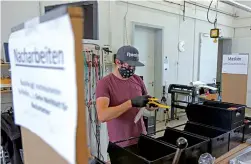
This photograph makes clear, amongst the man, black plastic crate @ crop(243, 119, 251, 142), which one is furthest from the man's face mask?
black plastic crate @ crop(243, 119, 251, 142)

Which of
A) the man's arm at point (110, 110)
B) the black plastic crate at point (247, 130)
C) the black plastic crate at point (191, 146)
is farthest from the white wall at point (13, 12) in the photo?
the black plastic crate at point (247, 130)

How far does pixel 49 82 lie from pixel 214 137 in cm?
142

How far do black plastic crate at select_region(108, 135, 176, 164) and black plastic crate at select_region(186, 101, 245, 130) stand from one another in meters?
0.63

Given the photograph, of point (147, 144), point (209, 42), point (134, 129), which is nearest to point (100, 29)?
point (134, 129)

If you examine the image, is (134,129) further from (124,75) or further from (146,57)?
(146,57)

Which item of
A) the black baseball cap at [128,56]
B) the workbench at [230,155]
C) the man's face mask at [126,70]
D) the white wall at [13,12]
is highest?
the white wall at [13,12]

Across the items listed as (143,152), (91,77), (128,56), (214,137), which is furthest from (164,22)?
(143,152)

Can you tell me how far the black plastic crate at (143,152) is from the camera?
3.67 feet

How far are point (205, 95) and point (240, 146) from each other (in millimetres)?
3665

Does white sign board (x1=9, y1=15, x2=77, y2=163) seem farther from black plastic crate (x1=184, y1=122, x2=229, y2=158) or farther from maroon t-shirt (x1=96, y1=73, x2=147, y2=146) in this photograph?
black plastic crate (x1=184, y1=122, x2=229, y2=158)

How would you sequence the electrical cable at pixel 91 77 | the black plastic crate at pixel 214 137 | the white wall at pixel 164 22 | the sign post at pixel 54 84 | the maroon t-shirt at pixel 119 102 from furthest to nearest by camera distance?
the electrical cable at pixel 91 77 < the white wall at pixel 164 22 < the maroon t-shirt at pixel 119 102 < the black plastic crate at pixel 214 137 < the sign post at pixel 54 84

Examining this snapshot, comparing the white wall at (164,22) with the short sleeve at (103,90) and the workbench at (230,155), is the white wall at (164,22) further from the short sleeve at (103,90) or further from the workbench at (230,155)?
the workbench at (230,155)

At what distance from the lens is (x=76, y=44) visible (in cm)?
42

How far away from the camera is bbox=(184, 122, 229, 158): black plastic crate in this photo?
1.43 m
